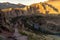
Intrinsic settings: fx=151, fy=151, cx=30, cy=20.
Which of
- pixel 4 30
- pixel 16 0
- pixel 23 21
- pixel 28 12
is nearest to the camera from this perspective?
pixel 4 30

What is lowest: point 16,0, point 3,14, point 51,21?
point 51,21

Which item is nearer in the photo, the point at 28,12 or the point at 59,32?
the point at 59,32

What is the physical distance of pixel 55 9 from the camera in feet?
5.19

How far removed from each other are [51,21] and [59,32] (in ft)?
0.57

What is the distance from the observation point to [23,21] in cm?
132

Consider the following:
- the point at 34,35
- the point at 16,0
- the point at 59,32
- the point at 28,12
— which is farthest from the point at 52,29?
the point at 16,0

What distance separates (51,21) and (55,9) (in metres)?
0.29

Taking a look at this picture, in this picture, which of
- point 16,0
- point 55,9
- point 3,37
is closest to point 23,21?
point 3,37

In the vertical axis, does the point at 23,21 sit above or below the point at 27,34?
above

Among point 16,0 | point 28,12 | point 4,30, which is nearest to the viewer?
point 4,30

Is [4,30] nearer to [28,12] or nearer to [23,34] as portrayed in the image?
[23,34]

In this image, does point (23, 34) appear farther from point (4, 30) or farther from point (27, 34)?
point (4, 30)

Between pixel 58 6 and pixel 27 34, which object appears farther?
pixel 58 6

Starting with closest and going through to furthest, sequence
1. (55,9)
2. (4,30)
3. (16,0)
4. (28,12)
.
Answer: (4,30) < (28,12) < (55,9) < (16,0)
